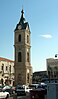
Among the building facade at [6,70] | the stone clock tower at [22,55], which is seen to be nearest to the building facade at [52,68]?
the building facade at [6,70]

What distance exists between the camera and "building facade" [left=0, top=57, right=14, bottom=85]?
77.0 metres

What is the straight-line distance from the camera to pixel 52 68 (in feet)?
398

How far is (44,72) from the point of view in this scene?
137 m

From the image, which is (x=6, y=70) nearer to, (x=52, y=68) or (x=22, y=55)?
(x=22, y=55)

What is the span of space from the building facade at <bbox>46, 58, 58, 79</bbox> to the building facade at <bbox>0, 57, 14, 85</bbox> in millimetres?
38756

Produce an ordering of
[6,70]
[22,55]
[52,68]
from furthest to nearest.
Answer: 1. [52,68]
2. [6,70]
3. [22,55]

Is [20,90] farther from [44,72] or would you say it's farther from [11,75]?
[44,72]

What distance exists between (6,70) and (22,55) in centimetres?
792

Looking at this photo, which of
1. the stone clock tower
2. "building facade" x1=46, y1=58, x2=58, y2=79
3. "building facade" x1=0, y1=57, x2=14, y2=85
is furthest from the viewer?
"building facade" x1=46, y1=58, x2=58, y2=79

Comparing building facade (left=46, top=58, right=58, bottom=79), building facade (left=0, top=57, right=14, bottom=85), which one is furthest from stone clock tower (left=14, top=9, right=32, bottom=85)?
building facade (left=46, top=58, right=58, bottom=79)

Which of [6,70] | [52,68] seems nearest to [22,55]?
[6,70]

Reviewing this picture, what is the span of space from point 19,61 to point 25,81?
18.3 feet

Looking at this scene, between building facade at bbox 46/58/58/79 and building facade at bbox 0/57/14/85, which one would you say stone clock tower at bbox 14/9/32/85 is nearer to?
building facade at bbox 0/57/14/85

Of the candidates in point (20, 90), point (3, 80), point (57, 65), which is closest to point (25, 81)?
point (3, 80)
